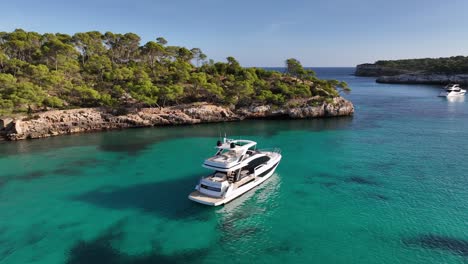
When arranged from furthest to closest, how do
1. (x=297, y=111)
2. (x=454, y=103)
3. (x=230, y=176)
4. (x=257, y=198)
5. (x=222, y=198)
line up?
(x=454, y=103), (x=297, y=111), (x=257, y=198), (x=230, y=176), (x=222, y=198)

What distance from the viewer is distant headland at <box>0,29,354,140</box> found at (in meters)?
47.6

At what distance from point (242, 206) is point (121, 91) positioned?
4348 centimetres

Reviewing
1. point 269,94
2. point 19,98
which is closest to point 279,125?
point 269,94

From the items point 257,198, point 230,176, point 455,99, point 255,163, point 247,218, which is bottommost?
point 247,218

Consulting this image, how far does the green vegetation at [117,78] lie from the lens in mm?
51156

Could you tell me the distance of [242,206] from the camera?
22.3 m

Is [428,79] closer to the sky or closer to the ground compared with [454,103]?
closer to the sky

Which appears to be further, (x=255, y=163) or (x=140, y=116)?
(x=140, y=116)

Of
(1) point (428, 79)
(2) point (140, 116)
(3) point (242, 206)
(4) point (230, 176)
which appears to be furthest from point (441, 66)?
(3) point (242, 206)

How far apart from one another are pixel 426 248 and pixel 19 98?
5681 centimetres

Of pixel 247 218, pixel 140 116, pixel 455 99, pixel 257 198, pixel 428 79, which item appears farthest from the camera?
pixel 428 79

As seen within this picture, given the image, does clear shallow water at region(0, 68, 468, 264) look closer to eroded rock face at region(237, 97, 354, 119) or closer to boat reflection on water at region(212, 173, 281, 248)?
boat reflection on water at region(212, 173, 281, 248)

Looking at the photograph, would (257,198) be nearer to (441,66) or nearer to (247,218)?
(247,218)

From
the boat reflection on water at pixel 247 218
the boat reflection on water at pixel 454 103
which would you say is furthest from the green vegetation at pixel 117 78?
the boat reflection on water at pixel 247 218
